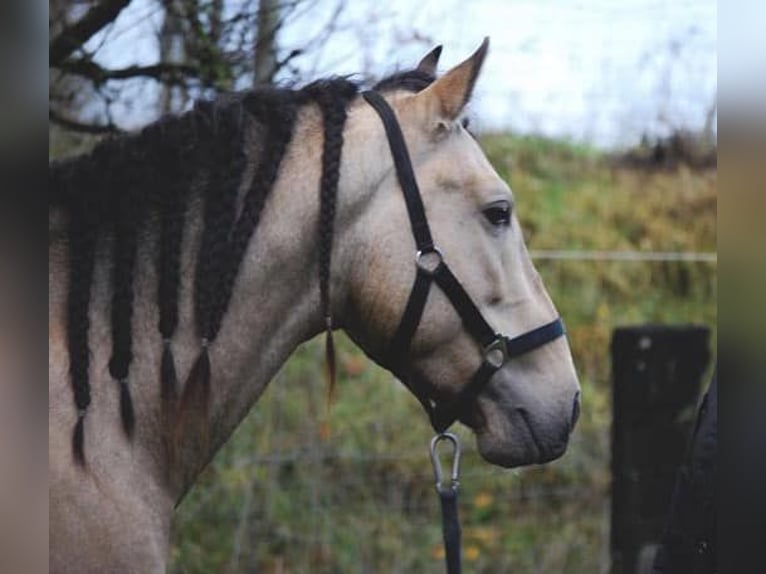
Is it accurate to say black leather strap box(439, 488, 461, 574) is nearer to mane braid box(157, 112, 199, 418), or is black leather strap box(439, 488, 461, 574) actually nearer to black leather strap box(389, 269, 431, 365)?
black leather strap box(389, 269, 431, 365)

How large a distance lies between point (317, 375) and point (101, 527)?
121 inches

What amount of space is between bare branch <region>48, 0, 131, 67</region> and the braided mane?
3.12 ft

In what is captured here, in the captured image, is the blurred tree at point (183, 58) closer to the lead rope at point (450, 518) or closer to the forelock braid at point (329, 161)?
the forelock braid at point (329, 161)

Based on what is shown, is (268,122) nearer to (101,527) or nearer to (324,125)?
(324,125)

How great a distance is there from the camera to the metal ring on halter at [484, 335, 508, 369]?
2215mm

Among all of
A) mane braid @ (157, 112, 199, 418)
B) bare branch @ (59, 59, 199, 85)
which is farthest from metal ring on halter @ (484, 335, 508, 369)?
bare branch @ (59, 59, 199, 85)

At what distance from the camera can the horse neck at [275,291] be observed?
6.78 ft

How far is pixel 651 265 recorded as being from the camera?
23.7ft

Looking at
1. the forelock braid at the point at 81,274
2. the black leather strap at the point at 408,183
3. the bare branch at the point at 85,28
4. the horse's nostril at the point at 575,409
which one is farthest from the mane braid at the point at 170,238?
the bare branch at the point at 85,28

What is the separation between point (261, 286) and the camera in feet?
6.88

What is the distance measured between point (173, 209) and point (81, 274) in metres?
0.22

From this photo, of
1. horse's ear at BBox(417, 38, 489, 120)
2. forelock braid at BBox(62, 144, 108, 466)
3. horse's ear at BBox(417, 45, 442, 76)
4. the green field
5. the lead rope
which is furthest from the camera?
the green field

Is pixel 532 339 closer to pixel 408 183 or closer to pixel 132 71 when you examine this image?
pixel 408 183

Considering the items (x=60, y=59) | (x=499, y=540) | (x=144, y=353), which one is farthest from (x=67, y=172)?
(x=499, y=540)
